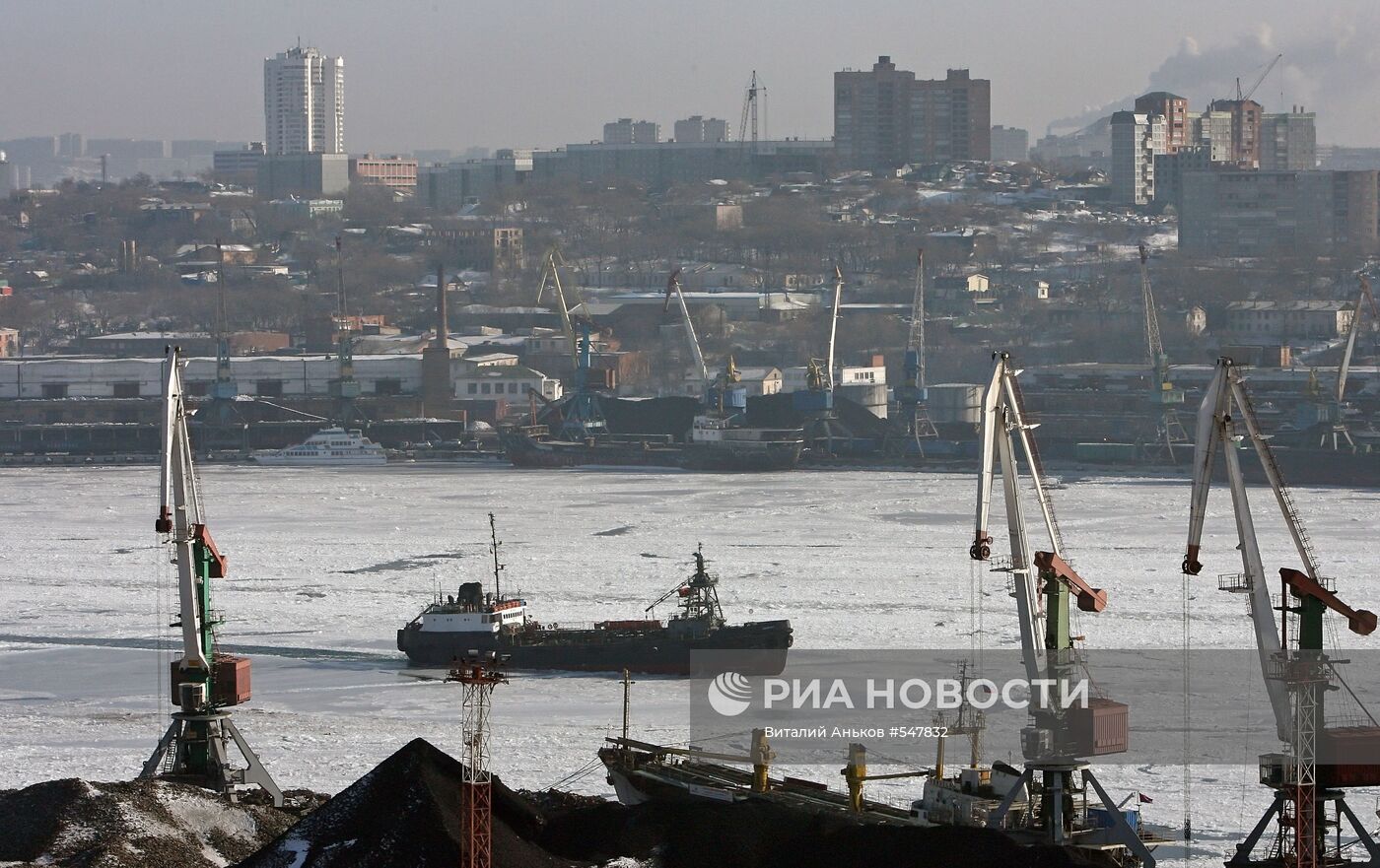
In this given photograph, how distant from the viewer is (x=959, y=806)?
58.2 feet

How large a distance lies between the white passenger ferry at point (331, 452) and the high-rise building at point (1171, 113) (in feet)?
288

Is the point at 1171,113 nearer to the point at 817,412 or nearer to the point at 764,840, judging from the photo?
the point at 817,412

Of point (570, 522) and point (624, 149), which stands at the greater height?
point (624, 149)

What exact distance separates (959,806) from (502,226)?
352 ft

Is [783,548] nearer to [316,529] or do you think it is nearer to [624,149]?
[316,529]

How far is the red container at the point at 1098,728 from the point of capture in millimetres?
17500

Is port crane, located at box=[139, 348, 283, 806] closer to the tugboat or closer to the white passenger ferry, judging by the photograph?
the tugboat

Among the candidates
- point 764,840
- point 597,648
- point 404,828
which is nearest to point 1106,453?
point 597,648

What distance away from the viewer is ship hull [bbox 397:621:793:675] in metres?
26.6

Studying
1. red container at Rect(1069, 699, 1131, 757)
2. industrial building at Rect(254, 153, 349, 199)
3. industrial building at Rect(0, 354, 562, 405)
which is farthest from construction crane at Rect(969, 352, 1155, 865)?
industrial building at Rect(254, 153, 349, 199)

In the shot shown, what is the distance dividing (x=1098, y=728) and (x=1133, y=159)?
386 ft

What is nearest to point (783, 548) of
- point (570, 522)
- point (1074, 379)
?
point (570, 522)

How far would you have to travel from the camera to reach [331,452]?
59969 millimetres

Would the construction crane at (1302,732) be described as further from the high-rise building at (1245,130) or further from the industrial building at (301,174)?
the industrial building at (301,174)
